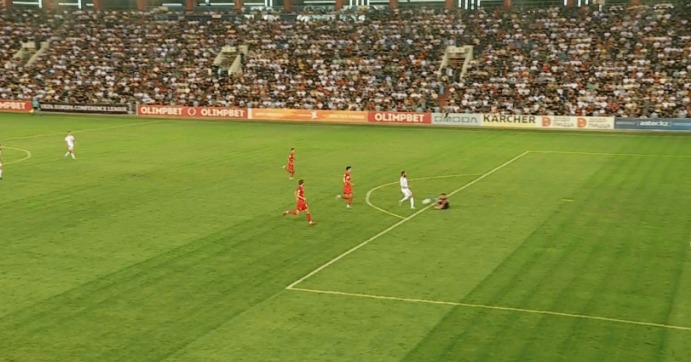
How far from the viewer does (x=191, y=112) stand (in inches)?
2741

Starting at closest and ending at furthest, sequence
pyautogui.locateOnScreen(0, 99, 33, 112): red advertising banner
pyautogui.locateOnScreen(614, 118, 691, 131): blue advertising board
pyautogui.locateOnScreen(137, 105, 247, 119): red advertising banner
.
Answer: pyautogui.locateOnScreen(614, 118, 691, 131): blue advertising board → pyautogui.locateOnScreen(137, 105, 247, 119): red advertising banner → pyautogui.locateOnScreen(0, 99, 33, 112): red advertising banner

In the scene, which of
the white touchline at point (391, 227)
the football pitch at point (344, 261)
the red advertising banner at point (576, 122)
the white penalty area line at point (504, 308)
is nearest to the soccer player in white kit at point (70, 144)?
the football pitch at point (344, 261)

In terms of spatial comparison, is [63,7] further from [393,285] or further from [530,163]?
[393,285]

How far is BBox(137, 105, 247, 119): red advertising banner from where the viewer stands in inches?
2707

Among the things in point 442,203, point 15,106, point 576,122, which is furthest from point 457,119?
point 15,106

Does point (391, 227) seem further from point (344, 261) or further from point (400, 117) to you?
point (400, 117)

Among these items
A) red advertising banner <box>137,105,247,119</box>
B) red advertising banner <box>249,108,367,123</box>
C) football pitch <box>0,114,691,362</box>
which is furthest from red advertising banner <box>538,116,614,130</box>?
red advertising banner <box>137,105,247,119</box>

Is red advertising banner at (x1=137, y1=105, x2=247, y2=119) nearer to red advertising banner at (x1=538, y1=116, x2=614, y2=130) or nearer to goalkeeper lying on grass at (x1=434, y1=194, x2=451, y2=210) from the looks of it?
red advertising banner at (x1=538, y1=116, x2=614, y2=130)

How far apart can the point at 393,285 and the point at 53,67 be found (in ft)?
228

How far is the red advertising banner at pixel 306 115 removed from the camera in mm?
65750

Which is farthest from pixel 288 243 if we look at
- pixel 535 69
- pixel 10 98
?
pixel 10 98

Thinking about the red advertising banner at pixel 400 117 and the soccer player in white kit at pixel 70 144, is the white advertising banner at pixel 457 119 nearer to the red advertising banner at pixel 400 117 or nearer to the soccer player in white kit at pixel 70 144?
the red advertising banner at pixel 400 117

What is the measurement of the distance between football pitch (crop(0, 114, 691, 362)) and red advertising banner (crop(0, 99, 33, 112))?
106 feet

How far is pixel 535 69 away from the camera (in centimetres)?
6894
